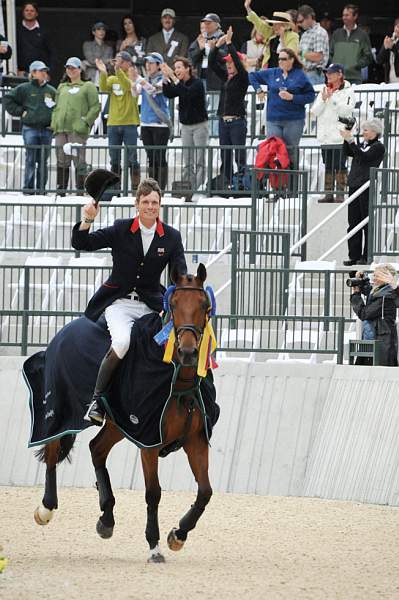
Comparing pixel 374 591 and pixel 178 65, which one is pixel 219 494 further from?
pixel 178 65

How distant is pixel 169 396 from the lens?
10.5 meters

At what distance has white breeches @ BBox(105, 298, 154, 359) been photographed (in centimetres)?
1068

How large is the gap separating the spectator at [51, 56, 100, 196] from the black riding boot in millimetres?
11117

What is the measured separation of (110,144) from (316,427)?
30.8 ft

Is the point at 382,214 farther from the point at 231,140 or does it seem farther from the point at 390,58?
the point at 390,58

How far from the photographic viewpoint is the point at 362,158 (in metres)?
18.8

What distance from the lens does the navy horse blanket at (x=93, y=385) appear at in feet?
34.7

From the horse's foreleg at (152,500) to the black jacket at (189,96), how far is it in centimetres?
1107

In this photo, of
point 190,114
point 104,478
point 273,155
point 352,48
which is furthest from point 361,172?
point 104,478

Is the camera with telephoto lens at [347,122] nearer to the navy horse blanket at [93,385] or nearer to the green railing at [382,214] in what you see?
the green railing at [382,214]

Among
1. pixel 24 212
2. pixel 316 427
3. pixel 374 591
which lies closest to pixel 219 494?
pixel 316 427

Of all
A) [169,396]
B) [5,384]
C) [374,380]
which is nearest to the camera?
[169,396]

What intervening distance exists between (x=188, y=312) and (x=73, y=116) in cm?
1226

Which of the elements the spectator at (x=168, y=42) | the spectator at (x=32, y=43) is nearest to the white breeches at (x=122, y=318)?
the spectator at (x=168, y=42)
